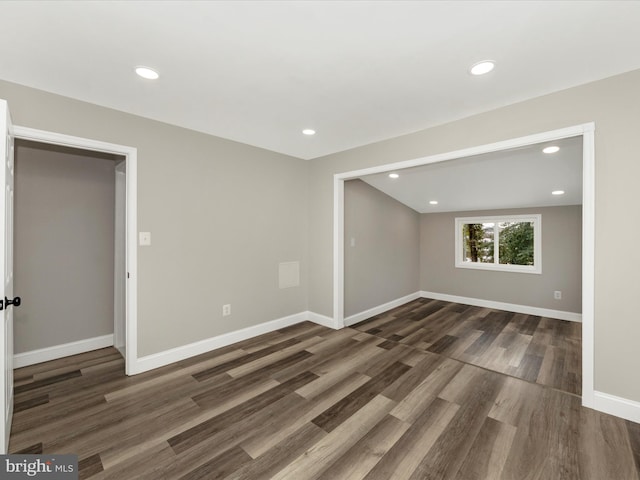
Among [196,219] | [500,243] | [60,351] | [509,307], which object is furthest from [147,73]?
[509,307]

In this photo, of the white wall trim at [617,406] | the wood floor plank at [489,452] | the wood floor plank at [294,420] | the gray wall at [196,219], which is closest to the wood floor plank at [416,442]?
the wood floor plank at [489,452]

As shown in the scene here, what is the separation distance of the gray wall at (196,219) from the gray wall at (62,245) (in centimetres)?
90

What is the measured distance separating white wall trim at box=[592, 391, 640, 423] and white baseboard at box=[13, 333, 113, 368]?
16.0ft

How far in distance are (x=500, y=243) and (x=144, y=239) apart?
593 cm

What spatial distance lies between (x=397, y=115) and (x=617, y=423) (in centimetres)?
295

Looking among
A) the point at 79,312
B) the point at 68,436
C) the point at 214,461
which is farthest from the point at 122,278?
the point at 214,461

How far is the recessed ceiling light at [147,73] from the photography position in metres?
2.00

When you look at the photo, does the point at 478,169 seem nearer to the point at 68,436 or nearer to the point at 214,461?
the point at 214,461

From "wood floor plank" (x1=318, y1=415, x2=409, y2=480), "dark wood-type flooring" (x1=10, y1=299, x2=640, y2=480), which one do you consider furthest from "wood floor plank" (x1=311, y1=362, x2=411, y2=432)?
"wood floor plank" (x1=318, y1=415, x2=409, y2=480)

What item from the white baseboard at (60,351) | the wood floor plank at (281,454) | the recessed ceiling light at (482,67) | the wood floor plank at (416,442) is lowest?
A: the wood floor plank at (281,454)

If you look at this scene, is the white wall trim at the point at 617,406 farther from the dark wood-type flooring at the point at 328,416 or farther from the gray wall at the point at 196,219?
the gray wall at the point at 196,219

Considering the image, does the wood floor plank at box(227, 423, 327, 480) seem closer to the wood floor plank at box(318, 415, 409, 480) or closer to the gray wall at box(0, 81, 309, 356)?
the wood floor plank at box(318, 415, 409, 480)

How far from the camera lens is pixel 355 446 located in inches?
71.8

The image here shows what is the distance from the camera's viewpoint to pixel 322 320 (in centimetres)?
421
